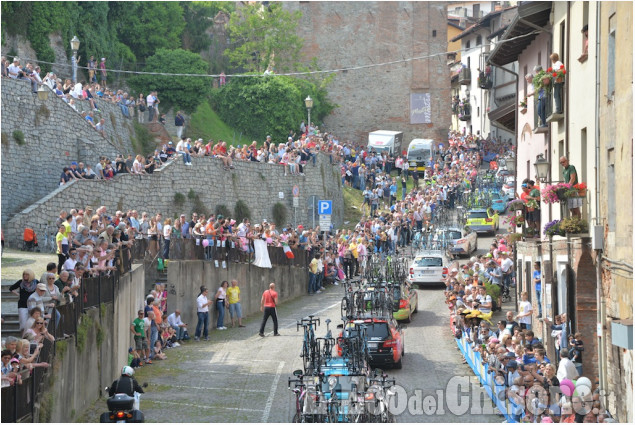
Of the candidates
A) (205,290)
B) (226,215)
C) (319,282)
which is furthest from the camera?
(226,215)

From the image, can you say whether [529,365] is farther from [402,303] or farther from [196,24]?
[196,24]

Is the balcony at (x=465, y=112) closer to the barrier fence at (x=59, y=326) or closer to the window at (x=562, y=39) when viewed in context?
the window at (x=562, y=39)

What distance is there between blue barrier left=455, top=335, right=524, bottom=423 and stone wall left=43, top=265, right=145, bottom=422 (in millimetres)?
7609

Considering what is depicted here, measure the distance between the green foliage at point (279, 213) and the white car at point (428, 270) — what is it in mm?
11599

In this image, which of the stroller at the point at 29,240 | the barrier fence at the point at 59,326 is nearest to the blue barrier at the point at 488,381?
the barrier fence at the point at 59,326

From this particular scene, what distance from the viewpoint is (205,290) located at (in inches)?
1220

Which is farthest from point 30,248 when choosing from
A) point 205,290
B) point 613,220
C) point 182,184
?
point 613,220

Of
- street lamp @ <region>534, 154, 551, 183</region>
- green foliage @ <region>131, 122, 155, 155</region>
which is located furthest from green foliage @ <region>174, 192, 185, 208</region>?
street lamp @ <region>534, 154, 551, 183</region>

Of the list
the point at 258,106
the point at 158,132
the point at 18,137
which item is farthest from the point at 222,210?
the point at 258,106

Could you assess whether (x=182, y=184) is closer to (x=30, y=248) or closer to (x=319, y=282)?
(x=319, y=282)

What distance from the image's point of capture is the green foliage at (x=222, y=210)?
151 feet

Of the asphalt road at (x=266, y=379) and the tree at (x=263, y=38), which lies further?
the tree at (x=263, y=38)

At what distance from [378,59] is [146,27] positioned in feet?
85.9

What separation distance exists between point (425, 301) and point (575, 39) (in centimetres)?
1376
